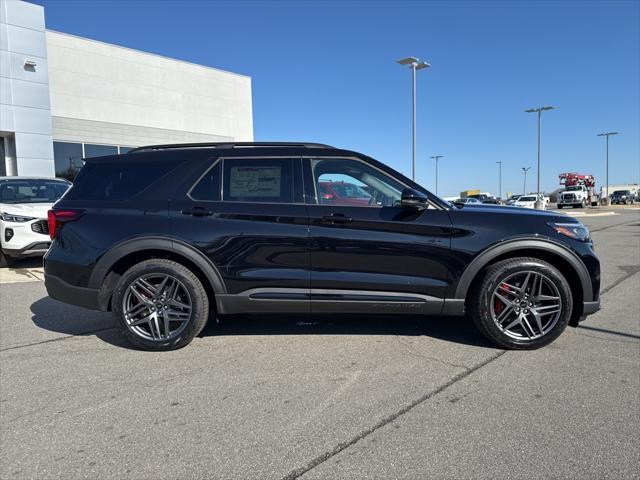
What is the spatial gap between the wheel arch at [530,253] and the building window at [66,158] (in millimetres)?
19894

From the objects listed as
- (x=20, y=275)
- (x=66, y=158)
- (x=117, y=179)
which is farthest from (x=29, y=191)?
(x=66, y=158)

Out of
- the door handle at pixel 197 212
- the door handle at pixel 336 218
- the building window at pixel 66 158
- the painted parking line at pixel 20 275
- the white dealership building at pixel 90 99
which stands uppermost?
the white dealership building at pixel 90 99

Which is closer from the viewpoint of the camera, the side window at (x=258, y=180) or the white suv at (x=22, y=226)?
the side window at (x=258, y=180)

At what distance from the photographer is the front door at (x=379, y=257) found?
3.79m

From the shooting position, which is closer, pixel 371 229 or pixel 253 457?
pixel 253 457

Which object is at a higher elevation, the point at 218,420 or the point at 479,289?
the point at 479,289

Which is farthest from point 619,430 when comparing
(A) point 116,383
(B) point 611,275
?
(B) point 611,275

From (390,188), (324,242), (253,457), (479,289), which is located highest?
(390,188)

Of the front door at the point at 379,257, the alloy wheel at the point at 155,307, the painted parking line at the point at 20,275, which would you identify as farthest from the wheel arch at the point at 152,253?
the painted parking line at the point at 20,275

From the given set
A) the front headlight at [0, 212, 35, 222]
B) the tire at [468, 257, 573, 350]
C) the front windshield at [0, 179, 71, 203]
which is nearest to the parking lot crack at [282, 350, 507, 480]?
the tire at [468, 257, 573, 350]

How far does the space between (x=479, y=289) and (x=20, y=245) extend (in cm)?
746

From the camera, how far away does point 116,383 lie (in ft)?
10.9

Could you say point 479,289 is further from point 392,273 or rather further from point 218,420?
point 218,420

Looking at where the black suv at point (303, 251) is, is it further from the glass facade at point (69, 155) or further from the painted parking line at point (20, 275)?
the glass facade at point (69, 155)
